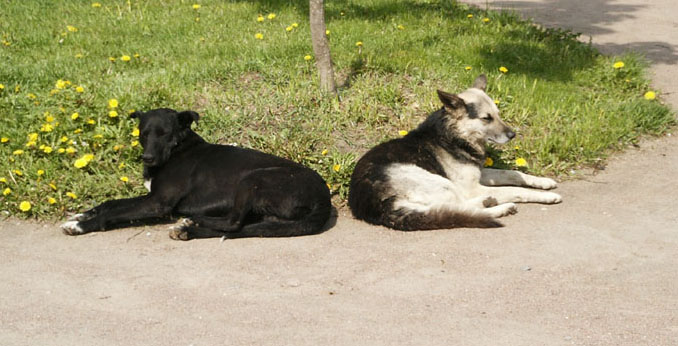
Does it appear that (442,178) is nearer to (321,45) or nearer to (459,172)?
(459,172)

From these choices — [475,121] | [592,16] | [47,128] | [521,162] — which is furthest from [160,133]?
[592,16]

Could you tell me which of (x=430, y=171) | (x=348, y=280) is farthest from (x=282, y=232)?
(x=430, y=171)

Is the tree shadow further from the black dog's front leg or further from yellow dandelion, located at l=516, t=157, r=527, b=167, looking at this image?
the black dog's front leg

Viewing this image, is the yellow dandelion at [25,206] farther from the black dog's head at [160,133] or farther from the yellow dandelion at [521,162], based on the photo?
the yellow dandelion at [521,162]

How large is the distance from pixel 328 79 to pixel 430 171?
2.16 meters

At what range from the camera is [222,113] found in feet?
24.4

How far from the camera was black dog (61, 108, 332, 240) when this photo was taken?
220 inches

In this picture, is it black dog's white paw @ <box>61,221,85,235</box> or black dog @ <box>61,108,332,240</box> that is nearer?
black dog @ <box>61,108,332,240</box>

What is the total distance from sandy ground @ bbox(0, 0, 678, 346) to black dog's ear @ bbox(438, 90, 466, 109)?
1086 mm

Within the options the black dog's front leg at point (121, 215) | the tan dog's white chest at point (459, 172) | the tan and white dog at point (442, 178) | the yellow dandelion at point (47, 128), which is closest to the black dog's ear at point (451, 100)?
the tan and white dog at point (442, 178)

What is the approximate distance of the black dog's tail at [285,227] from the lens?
5.55 metres

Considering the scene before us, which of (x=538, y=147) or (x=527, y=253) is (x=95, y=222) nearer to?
(x=527, y=253)

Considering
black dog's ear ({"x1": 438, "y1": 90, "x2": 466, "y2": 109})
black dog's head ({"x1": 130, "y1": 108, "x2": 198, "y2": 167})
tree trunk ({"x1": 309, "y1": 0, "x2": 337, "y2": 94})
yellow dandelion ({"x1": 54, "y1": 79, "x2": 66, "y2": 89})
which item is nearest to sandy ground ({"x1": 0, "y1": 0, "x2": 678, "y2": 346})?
black dog's head ({"x1": 130, "y1": 108, "x2": 198, "y2": 167})

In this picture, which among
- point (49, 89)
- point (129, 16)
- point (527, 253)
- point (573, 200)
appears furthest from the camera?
point (129, 16)
